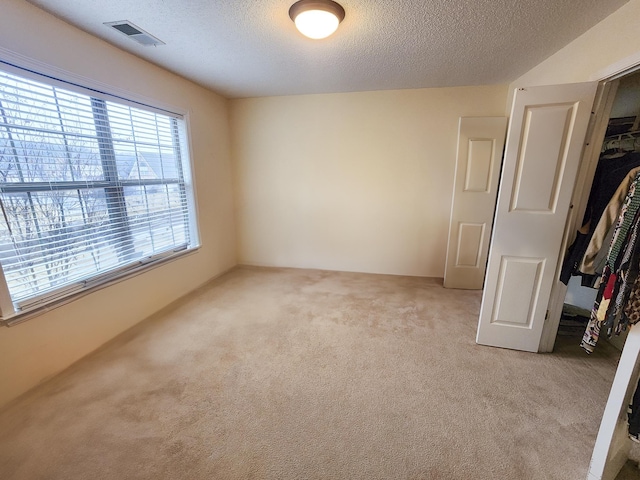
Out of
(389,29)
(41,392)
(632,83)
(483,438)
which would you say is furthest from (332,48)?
(41,392)

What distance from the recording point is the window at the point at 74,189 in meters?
1.68

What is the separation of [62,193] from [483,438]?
3093 millimetres

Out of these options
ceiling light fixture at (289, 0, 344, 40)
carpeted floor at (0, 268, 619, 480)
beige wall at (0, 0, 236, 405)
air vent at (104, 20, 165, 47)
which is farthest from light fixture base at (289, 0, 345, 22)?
carpeted floor at (0, 268, 619, 480)

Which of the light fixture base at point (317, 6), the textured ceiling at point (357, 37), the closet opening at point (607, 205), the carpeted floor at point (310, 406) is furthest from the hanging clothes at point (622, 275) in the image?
the light fixture base at point (317, 6)

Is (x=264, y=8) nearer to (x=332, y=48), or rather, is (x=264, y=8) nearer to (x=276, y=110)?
(x=332, y=48)

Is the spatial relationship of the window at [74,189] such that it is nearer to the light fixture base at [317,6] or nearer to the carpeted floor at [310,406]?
the carpeted floor at [310,406]

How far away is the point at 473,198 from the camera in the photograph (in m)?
3.16

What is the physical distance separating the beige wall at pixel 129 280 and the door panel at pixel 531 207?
3.07 meters

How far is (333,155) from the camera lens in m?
3.67

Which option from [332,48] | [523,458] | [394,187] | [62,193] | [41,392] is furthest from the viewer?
[394,187]

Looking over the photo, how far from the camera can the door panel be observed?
180 centimetres

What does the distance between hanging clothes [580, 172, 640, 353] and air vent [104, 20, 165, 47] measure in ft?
10.3

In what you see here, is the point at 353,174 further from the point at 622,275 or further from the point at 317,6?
the point at 622,275

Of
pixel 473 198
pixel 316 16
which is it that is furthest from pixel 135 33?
pixel 473 198
